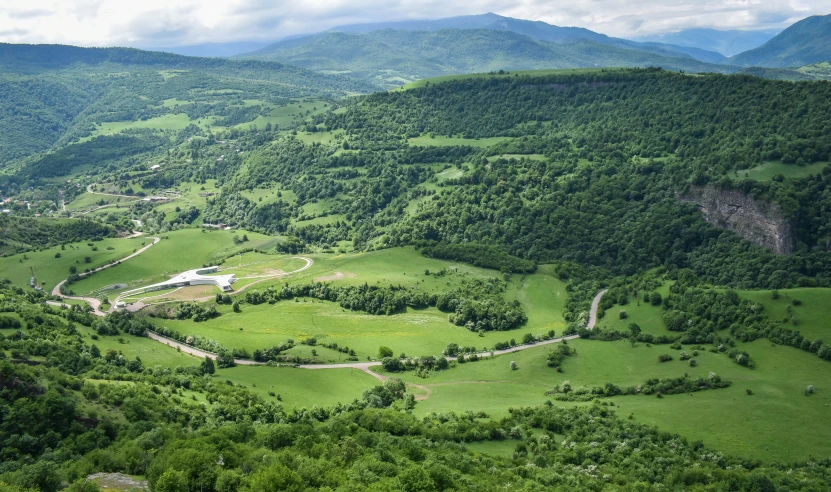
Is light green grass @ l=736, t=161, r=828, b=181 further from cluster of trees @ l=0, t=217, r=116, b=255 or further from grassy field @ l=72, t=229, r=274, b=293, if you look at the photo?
Answer: cluster of trees @ l=0, t=217, r=116, b=255

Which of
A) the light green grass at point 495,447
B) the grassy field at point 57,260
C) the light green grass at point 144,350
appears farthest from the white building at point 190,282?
the light green grass at point 495,447

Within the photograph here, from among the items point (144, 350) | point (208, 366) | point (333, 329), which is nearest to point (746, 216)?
point (333, 329)

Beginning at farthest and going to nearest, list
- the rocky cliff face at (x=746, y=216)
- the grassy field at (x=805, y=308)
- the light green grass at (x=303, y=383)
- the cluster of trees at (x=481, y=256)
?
the cluster of trees at (x=481, y=256) → the rocky cliff face at (x=746, y=216) → the grassy field at (x=805, y=308) → the light green grass at (x=303, y=383)

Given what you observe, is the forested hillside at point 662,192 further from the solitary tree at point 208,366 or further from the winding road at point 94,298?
the solitary tree at point 208,366

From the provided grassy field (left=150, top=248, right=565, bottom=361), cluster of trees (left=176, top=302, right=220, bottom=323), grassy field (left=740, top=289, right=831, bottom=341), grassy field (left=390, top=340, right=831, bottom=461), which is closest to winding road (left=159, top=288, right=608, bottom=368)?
grassy field (left=150, top=248, right=565, bottom=361)

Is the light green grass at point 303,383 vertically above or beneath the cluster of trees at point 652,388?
beneath

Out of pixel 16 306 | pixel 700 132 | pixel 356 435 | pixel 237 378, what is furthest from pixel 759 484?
pixel 700 132
